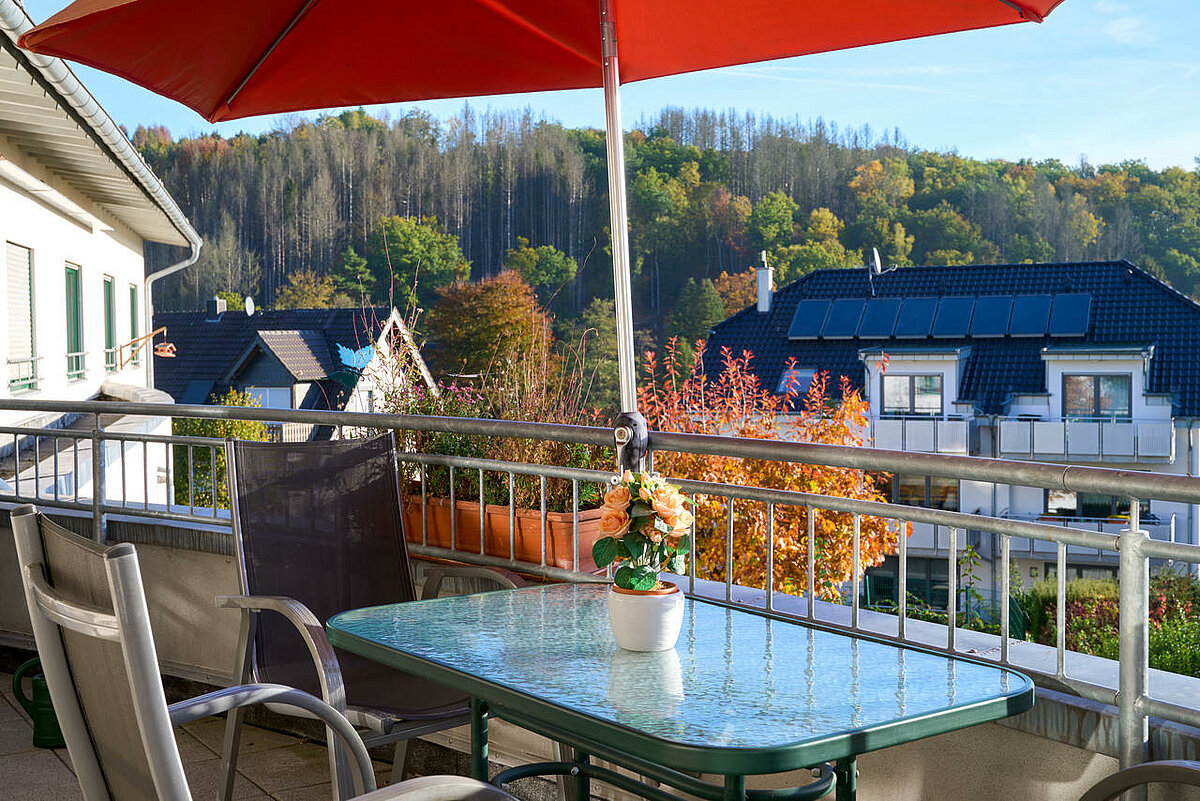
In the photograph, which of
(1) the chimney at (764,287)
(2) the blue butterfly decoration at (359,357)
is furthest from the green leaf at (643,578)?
(1) the chimney at (764,287)

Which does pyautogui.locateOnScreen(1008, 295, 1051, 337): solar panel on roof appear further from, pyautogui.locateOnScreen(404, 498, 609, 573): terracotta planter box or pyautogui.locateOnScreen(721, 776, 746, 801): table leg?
pyautogui.locateOnScreen(721, 776, 746, 801): table leg

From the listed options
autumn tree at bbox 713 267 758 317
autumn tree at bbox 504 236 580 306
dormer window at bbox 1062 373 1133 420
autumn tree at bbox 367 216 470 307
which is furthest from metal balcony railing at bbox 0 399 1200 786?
autumn tree at bbox 504 236 580 306

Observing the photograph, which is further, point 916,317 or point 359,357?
point 916,317

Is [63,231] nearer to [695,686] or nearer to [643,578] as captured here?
[643,578]

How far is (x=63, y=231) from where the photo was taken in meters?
10.6

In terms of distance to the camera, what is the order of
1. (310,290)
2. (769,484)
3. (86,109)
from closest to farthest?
(86,109) → (769,484) → (310,290)

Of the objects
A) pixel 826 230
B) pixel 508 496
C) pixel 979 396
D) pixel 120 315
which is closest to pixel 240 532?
pixel 508 496

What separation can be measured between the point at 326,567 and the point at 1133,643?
6.48 ft

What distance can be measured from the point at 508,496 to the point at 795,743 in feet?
6.94

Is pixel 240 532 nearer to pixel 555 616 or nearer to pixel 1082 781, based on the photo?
pixel 555 616

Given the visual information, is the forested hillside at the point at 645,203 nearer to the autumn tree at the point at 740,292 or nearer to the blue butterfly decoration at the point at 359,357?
the autumn tree at the point at 740,292

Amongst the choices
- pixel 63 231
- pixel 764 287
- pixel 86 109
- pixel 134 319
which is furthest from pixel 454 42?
pixel 764 287

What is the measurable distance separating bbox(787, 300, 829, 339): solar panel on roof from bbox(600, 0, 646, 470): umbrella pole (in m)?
32.3

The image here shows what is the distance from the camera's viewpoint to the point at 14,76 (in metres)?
6.27
